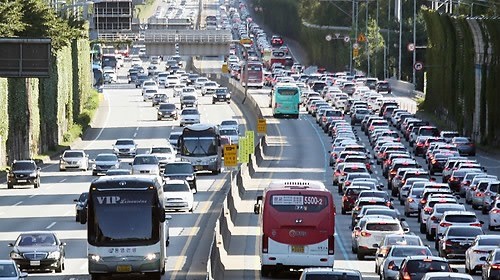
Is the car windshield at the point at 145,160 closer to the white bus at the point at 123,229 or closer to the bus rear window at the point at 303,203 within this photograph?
the bus rear window at the point at 303,203

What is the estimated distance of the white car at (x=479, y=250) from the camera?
46.3 meters

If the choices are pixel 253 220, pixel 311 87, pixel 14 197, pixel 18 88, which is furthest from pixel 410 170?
pixel 311 87

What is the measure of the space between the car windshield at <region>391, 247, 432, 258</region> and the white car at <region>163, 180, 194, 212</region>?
2421cm

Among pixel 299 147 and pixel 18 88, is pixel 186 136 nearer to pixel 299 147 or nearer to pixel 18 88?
pixel 18 88

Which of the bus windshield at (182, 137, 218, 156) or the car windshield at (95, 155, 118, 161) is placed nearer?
the bus windshield at (182, 137, 218, 156)

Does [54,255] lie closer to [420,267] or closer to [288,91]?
[420,267]

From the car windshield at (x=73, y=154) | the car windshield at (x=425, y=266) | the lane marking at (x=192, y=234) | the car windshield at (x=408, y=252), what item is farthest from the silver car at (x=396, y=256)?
the car windshield at (x=73, y=154)

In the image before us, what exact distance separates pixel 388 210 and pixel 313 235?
13.3 metres

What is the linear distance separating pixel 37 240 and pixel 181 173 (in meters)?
31.8

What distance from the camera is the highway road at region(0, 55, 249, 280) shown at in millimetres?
48906

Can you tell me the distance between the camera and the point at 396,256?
4431 centimetres

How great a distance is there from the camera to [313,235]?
44406 mm

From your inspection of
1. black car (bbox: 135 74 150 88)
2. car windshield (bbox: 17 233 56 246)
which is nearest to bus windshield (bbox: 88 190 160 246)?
car windshield (bbox: 17 233 56 246)

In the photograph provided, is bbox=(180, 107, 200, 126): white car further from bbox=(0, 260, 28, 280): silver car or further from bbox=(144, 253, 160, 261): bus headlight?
bbox=(0, 260, 28, 280): silver car
